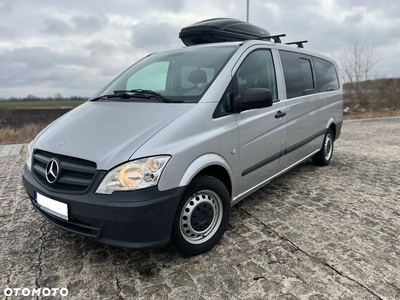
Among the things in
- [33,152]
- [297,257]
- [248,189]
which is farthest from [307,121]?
[33,152]

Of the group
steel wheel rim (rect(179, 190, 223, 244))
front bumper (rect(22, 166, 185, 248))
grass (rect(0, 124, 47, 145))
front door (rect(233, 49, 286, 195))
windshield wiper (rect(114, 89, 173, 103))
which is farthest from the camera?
grass (rect(0, 124, 47, 145))

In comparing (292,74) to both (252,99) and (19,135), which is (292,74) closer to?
(252,99)

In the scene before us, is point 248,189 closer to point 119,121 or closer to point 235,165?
point 235,165

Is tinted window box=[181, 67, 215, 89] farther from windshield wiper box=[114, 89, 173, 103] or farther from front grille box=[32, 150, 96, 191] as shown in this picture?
front grille box=[32, 150, 96, 191]

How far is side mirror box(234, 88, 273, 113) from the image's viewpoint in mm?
2771

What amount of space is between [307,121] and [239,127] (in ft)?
5.98

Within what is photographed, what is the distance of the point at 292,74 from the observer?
3932 mm

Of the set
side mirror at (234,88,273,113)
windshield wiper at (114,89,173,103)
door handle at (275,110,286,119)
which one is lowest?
door handle at (275,110,286,119)

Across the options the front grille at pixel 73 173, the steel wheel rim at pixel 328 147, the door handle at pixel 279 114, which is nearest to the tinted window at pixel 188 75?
the door handle at pixel 279 114

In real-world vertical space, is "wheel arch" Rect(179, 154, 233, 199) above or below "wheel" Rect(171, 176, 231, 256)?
above

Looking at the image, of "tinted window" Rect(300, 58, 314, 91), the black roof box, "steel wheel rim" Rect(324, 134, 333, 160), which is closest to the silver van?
"tinted window" Rect(300, 58, 314, 91)

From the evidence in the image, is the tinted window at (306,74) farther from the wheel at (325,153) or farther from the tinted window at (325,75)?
the wheel at (325,153)

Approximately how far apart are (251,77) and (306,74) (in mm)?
1585

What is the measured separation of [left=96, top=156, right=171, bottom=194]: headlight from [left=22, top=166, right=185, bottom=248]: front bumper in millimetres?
35
